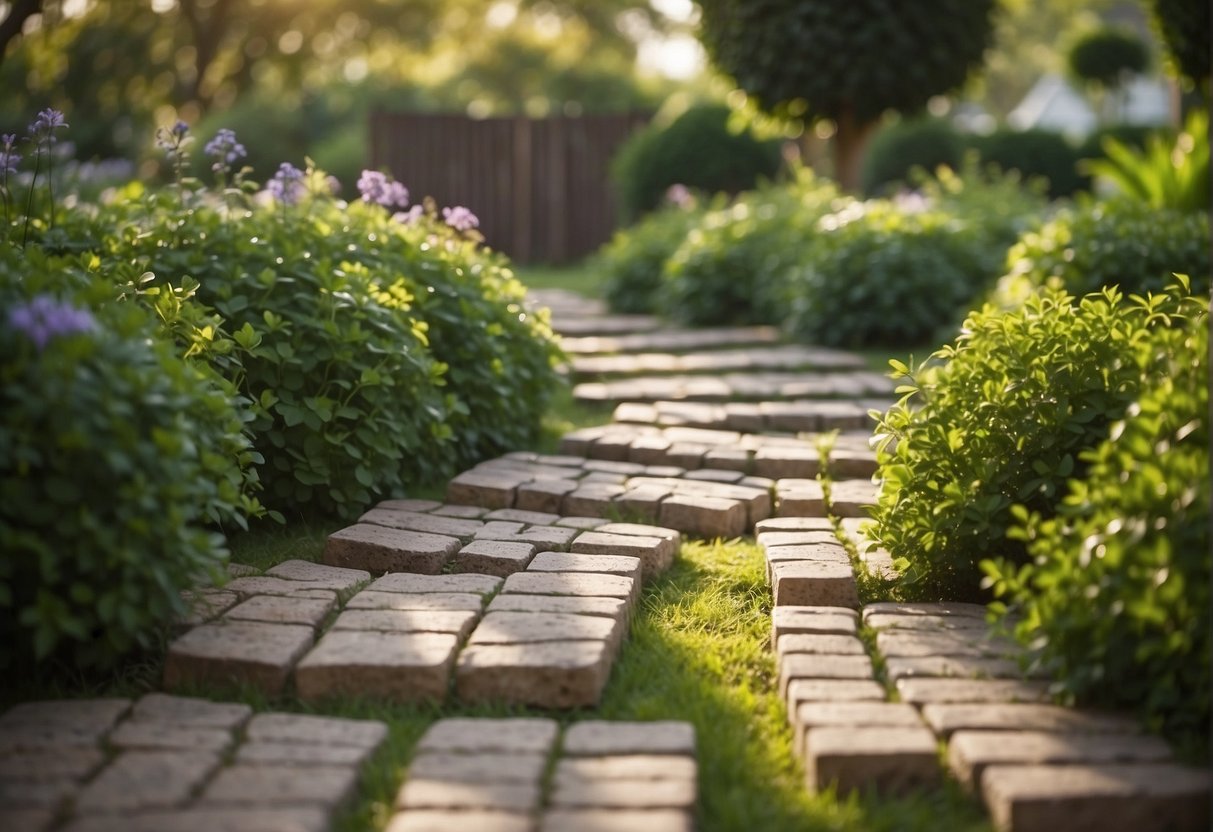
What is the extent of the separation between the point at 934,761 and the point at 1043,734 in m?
0.24

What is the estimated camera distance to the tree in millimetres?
9383

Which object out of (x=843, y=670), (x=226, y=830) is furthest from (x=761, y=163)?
(x=226, y=830)

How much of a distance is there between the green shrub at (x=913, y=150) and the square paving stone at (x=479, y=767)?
1537 cm

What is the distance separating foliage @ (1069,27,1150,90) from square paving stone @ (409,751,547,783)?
76.7 ft

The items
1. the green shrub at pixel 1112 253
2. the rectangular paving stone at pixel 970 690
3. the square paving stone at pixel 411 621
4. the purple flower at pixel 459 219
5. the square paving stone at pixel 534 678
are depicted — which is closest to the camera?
the rectangular paving stone at pixel 970 690

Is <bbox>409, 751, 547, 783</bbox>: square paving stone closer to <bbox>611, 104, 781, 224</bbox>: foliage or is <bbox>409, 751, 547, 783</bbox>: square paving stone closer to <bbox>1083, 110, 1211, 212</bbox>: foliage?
A: <bbox>1083, 110, 1211, 212</bbox>: foliage

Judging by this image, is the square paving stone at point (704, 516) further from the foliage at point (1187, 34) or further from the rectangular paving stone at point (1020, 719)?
the foliage at point (1187, 34)

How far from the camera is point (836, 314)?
7789 millimetres

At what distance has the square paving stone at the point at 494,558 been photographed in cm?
368

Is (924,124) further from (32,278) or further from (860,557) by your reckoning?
(32,278)

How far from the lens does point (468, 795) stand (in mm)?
2369

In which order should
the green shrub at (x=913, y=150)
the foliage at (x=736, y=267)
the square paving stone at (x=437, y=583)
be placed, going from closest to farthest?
the square paving stone at (x=437, y=583), the foliage at (x=736, y=267), the green shrub at (x=913, y=150)

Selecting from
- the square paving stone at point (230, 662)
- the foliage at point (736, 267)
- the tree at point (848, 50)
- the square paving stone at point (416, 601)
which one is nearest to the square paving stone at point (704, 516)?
the square paving stone at point (416, 601)

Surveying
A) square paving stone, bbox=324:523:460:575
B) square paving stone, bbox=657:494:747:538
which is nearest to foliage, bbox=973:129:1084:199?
square paving stone, bbox=657:494:747:538
